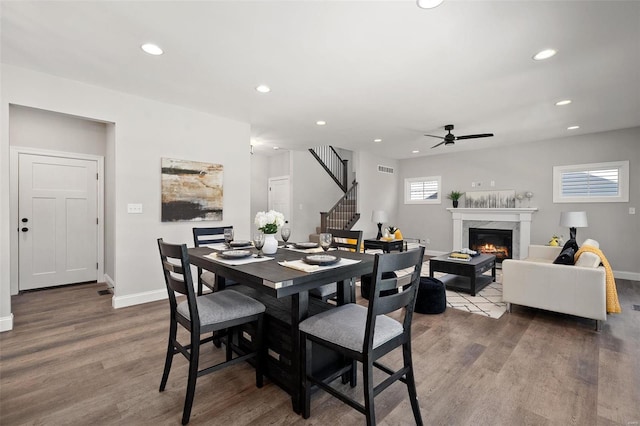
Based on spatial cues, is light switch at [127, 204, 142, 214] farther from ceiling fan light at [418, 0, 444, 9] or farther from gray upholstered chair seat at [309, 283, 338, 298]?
ceiling fan light at [418, 0, 444, 9]

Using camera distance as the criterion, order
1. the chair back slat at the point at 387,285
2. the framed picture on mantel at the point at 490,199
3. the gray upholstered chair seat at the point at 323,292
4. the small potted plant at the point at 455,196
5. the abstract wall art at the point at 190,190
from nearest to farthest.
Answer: the chair back slat at the point at 387,285
the gray upholstered chair seat at the point at 323,292
the abstract wall art at the point at 190,190
the framed picture on mantel at the point at 490,199
the small potted plant at the point at 455,196

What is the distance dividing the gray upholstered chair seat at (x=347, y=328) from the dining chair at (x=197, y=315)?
45cm

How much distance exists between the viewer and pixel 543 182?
20.0 ft

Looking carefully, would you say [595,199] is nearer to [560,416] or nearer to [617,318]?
[617,318]

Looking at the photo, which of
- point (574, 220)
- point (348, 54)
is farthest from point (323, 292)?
point (574, 220)

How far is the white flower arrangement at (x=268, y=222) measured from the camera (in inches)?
87.2

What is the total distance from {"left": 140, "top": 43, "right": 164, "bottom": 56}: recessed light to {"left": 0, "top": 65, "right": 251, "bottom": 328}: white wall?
1.28 metres

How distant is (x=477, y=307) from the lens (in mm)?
3652

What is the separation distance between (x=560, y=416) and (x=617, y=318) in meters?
2.45

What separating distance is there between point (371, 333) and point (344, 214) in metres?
6.34

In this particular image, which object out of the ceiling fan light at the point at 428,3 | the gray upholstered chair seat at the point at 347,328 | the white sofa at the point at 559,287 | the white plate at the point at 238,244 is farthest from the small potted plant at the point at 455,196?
the gray upholstered chair seat at the point at 347,328

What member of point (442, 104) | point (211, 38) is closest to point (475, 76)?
point (442, 104)

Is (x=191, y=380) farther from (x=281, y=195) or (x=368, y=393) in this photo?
(x=281, y=195)

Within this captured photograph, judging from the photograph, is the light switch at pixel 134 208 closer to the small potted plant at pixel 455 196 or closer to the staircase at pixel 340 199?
the staircase at pixel 340 199
